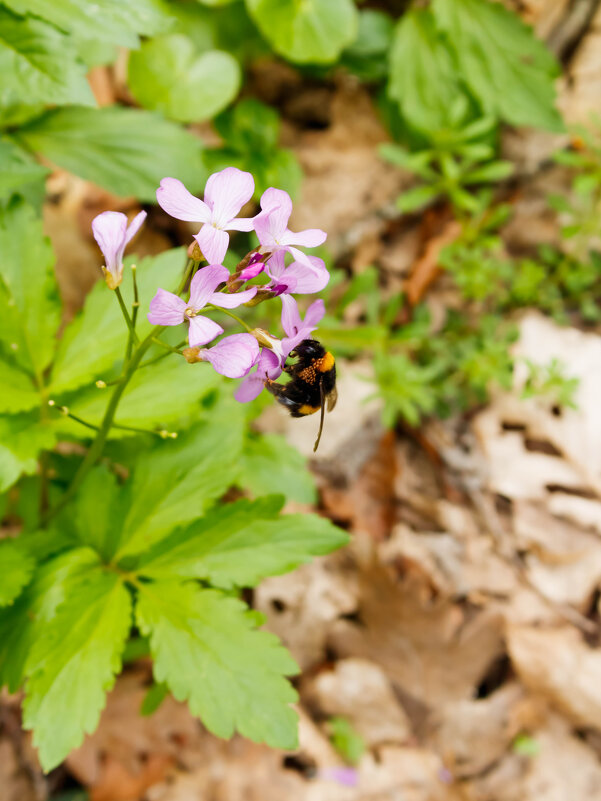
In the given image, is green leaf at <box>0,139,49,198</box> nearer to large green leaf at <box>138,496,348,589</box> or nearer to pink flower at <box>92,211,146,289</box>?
pink flower at <box>92,211,146,289</box>

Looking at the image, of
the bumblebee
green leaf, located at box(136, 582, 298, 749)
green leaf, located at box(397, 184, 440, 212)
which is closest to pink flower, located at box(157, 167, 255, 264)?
the bumblebee

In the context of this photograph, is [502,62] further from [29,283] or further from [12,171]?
[29,283]

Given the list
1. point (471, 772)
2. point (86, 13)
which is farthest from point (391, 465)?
point (86, 13)

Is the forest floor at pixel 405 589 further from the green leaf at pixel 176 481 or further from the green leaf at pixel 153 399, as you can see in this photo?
Result: the green leaf at pixel 153 399

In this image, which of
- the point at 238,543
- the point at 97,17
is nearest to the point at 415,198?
the point at 97,17

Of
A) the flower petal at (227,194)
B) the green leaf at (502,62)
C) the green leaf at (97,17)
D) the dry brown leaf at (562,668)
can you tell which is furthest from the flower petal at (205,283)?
the green leaf at (502,62)

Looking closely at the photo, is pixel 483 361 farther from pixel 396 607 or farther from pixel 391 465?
pixel 396 607
